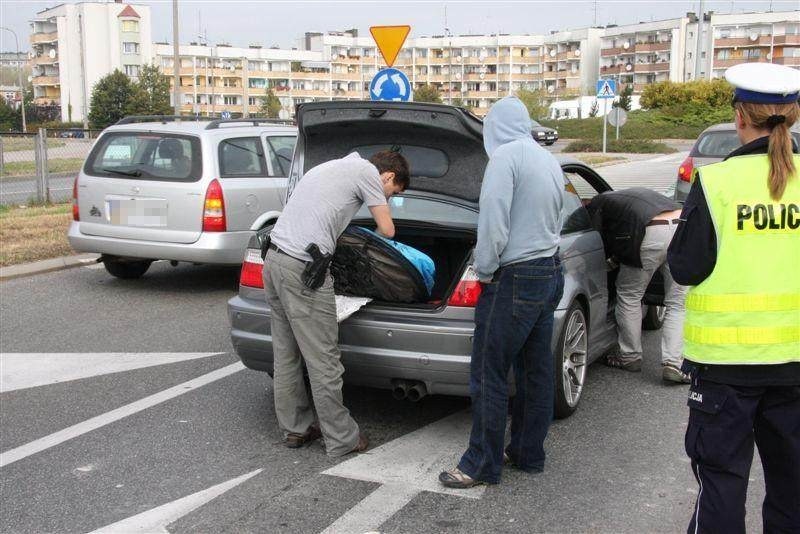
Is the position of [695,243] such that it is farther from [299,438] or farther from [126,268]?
[126,268]

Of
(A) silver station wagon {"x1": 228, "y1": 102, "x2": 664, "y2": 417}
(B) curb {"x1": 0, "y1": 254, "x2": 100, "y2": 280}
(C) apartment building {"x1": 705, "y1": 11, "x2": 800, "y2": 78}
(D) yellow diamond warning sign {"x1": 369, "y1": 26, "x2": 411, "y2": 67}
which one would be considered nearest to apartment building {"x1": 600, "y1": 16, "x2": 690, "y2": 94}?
(C) apartment building {"x1": 705, "y1": 11, "x2": 800, "y2": 78}

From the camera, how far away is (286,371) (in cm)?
496

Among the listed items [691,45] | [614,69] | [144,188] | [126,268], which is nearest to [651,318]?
[144,188]

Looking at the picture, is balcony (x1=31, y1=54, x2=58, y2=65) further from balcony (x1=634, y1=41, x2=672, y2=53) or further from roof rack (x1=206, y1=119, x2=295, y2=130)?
roof rack (x1=206, y1=119, x2=295, y2=130)

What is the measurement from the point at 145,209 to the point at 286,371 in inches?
181

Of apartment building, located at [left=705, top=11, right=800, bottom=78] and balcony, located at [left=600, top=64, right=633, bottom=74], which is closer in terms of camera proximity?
apartment building, located at [left=705, top=11, right=800, bottom=78]

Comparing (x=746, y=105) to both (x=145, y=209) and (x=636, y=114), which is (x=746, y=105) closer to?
(x=145, y=209)

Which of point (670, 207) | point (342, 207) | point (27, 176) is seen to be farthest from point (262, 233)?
point (27, 176)

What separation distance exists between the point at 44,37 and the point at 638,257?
145332mm

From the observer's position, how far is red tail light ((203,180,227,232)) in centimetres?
889

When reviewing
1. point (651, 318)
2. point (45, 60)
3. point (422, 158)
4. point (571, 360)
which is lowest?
point (651, 318)

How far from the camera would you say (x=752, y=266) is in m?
2.88

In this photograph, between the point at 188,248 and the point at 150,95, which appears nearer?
the point at 188,248

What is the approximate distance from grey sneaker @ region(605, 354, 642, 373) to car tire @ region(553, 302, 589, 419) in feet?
3.00
